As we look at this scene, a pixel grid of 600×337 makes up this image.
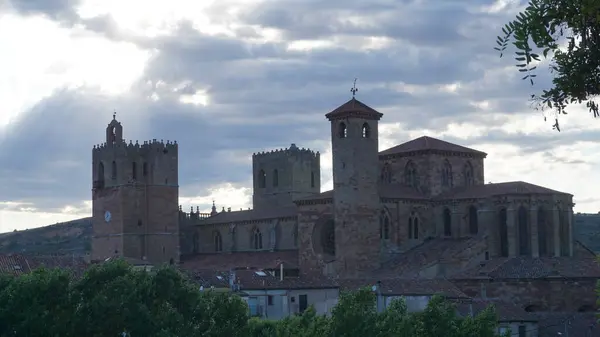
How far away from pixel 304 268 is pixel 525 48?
6481 centimetres

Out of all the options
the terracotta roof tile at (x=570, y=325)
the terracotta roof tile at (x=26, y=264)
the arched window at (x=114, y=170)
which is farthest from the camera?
the arched window at (x=114, y=170)

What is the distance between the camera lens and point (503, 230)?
71188 millimetres

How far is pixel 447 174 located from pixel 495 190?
477 centimetres

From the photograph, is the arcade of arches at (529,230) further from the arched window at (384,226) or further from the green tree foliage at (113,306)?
the green tree foliage at (113,306)

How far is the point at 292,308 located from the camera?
61.0 m

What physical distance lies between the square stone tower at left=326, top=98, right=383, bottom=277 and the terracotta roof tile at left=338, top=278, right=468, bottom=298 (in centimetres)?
612

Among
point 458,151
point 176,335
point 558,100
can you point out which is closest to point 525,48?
point 558,100

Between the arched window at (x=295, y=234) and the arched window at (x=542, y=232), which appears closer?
the arched window at (x=542, y=232)

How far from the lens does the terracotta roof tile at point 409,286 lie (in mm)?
61041

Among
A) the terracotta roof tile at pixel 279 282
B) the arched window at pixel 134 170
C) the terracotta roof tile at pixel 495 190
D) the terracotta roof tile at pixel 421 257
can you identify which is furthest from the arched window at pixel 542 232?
the arched window at pixel 134 170

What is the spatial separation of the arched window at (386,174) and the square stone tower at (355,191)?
5.69 meters

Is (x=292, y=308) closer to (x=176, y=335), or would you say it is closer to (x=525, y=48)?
(x=176, y=335)

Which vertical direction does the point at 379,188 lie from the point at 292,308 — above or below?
above

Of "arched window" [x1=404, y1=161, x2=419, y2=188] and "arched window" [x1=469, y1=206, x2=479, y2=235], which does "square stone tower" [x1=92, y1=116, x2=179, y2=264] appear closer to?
"arched window" [x1=404, y1=161, x2=419, y2=188]
